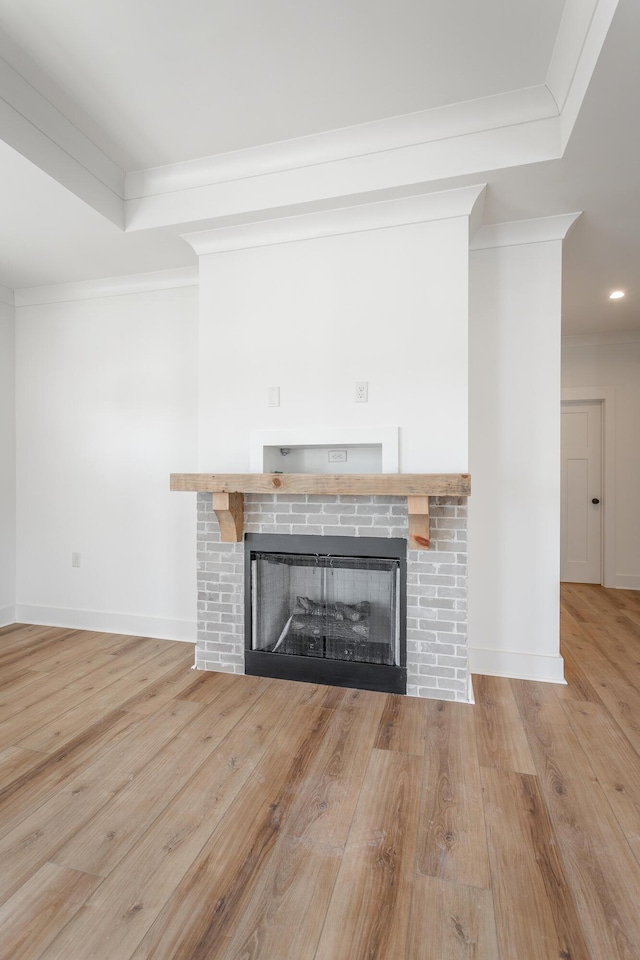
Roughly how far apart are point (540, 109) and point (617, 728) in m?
2.68

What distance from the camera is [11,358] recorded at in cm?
370

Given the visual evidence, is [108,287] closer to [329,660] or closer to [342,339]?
[342,339]

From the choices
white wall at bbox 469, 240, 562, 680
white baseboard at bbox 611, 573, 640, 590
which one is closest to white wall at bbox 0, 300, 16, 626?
white wall at bbox 469, 240, 562, 680

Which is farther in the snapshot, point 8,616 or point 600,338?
point 600,338

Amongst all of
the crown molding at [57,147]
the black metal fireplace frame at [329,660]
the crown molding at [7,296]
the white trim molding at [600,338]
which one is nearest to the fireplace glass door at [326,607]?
the black metal fireplace frame at [329,660]

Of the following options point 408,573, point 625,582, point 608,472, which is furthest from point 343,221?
point 625,582

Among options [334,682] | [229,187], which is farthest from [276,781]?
[229,187]

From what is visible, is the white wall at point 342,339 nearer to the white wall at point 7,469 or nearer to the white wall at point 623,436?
the white wall at point 7,469

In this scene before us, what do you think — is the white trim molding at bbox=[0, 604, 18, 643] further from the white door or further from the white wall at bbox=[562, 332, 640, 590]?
the white wall at bbox=[562, 332, 640, 590]

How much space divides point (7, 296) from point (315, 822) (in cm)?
397

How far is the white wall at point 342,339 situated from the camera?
7.94ft

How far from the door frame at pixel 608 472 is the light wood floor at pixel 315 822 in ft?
8.09

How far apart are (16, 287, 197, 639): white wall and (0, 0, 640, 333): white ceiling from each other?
80cm

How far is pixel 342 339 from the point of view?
2574 millimetres
